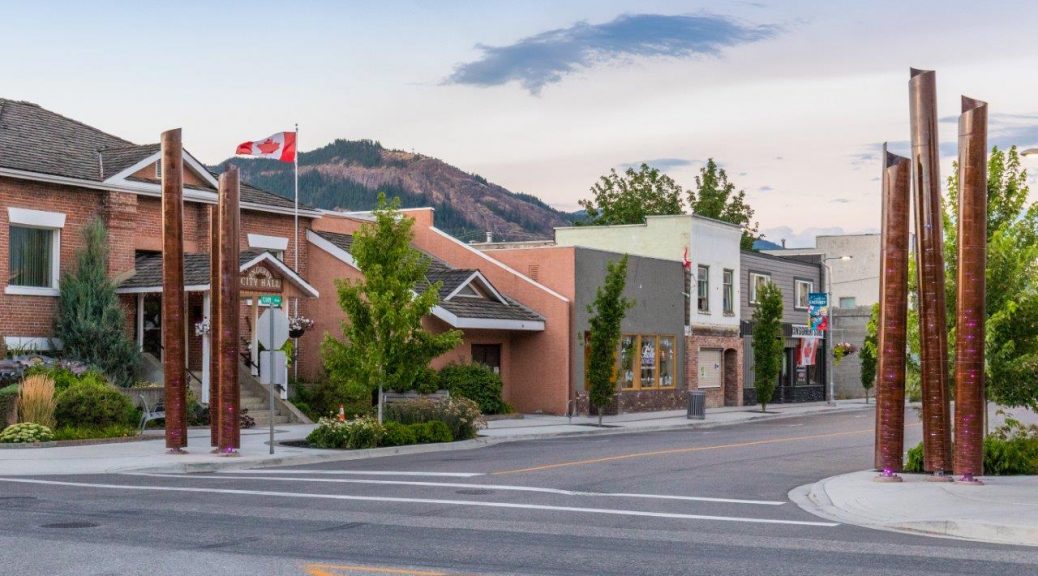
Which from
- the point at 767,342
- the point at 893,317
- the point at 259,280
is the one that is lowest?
the point at 767,342

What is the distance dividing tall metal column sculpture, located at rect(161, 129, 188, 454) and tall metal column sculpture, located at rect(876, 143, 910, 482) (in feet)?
42.5

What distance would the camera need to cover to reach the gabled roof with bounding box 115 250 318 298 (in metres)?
31.9

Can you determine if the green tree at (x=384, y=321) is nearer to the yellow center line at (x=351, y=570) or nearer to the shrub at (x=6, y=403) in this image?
the shrub at (x=6, y=403)

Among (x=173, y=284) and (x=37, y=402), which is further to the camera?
(x=37, y=402)

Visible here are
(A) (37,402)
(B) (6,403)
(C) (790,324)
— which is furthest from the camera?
(C) (790,324)

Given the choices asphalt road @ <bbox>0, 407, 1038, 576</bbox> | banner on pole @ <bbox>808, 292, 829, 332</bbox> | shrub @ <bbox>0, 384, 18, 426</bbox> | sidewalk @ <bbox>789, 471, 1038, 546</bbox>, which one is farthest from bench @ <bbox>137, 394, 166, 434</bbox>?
banner on pole @ <bbox>808, 292, 829, 332</bbox>

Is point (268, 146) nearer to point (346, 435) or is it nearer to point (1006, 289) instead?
point (346, 435)

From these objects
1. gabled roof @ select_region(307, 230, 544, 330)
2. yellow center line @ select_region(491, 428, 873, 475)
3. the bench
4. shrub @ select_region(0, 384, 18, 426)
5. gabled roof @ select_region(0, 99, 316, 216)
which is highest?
gabled roof @ select_region(0, 99, 316, 216)

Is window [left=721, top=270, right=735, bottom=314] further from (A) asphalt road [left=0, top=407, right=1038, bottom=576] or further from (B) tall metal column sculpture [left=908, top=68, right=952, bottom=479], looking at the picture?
(B) tall metal column sculpture [left=908, top=68, right=952, bottom=479]

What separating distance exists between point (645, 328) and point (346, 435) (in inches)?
810

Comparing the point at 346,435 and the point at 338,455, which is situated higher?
the point at 346,435

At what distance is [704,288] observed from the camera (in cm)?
4900

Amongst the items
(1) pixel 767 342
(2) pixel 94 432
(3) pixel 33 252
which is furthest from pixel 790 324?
(2) pixel 94 432

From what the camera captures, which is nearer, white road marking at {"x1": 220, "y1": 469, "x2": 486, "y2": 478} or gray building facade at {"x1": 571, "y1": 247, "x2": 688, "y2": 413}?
white road marking at {"x1": 220, "y1": 469, "x2": 486, "y2": 478}
